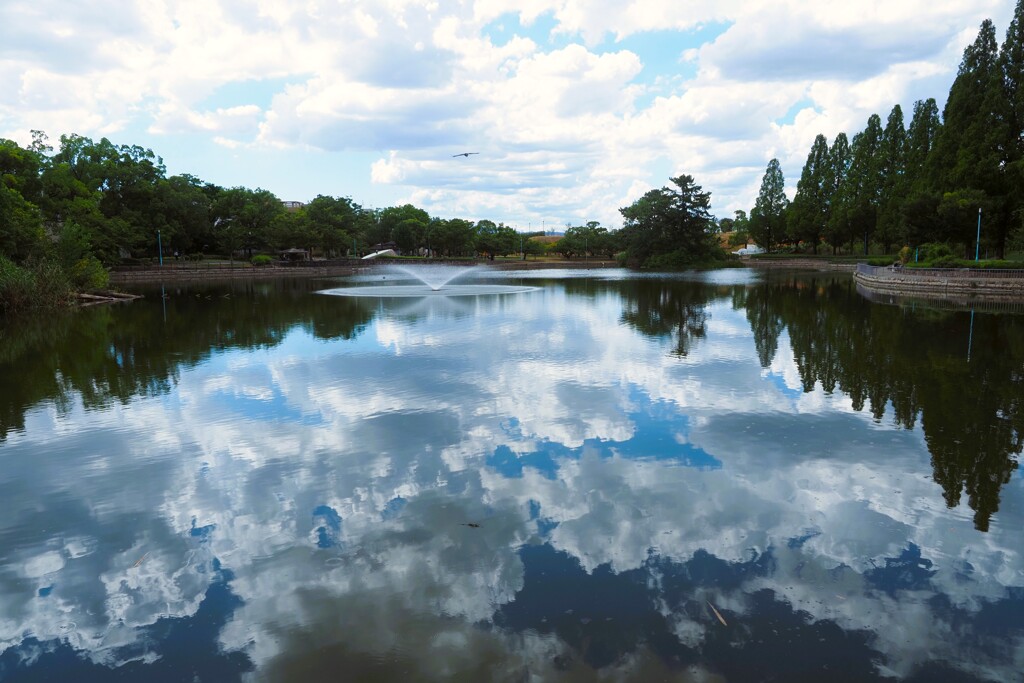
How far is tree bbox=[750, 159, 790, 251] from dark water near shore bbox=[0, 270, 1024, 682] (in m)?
68.6

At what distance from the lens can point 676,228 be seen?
218ft

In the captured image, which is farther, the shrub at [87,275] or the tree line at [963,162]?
the tree line at [963,162]

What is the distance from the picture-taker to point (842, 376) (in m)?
12.1

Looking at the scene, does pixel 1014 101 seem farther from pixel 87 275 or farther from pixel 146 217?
pixel 146 217

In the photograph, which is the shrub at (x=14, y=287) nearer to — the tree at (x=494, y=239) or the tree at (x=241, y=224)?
the tree at (x=241, y=224)

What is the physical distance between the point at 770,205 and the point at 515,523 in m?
80.2

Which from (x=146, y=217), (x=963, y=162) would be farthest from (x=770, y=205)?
(x=146, y=217)

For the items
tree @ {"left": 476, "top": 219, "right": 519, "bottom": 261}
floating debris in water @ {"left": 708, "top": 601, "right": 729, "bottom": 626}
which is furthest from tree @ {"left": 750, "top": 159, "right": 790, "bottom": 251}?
floating debris in water @ {"left": 708, "top": 601, "right": 729, "bottom": 626}

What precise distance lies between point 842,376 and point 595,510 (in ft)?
26.4

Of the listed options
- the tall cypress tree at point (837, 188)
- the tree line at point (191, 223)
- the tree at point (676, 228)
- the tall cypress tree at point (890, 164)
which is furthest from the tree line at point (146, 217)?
the tall cypress tree at point (890, 164)

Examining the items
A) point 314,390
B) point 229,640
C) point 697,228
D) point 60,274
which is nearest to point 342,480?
point 229,640

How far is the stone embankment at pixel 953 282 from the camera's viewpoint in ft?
94.7

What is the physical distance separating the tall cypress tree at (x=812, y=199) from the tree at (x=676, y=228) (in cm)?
1093

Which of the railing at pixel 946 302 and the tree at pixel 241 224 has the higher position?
the tree at pixel 241 224
